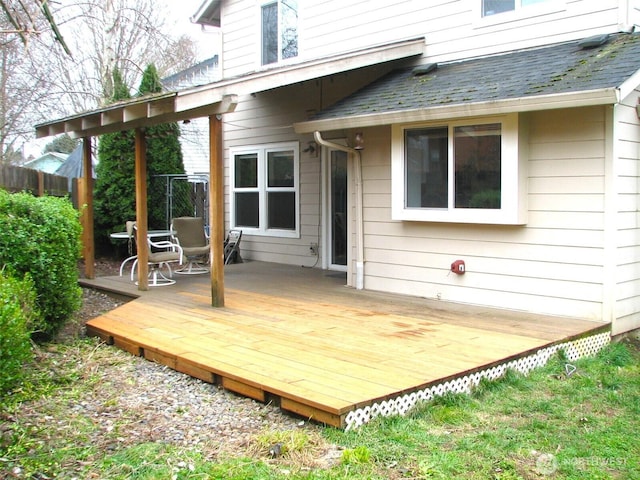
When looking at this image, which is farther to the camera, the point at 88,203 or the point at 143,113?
the point at 88,203

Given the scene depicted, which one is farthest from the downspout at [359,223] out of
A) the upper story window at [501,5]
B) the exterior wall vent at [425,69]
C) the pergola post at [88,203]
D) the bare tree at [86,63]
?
the bare tree at [86,63]

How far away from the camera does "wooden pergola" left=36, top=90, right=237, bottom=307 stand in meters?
6.14

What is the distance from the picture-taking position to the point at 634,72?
5.06 meters

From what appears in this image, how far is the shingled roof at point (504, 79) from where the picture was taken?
17.4 feet

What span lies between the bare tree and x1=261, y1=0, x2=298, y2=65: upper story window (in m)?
7.03

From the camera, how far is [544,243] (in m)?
5.99

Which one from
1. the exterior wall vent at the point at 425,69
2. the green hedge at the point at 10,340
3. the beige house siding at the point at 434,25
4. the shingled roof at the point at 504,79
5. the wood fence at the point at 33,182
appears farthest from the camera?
the wood fence at the point at 33,182

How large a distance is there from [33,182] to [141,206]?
2.28 m

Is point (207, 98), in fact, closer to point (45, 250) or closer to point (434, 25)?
point (45, 250)

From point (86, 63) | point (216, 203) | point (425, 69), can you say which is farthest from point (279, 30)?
point (86, 63)

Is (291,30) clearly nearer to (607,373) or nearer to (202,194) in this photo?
(202,194)

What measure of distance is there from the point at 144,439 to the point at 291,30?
7.55m

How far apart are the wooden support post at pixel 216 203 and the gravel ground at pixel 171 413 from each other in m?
1.63

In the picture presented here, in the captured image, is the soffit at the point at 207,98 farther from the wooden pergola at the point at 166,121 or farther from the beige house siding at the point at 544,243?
the beige house siding at the point at 544,243
